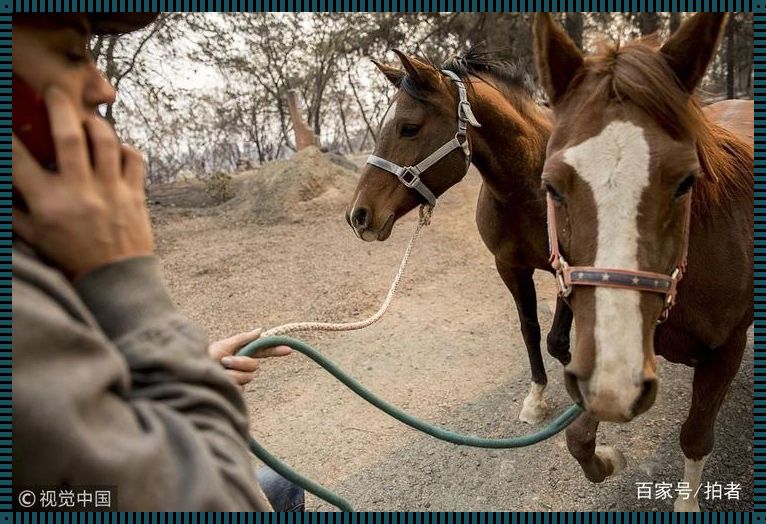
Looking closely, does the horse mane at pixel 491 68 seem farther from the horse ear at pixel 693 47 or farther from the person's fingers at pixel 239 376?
the person's fingers at pixel 239 376

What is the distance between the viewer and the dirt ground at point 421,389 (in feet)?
9.09

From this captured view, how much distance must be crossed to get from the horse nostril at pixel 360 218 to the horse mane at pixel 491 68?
3.33ft

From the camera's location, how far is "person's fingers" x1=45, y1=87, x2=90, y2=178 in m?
0.61

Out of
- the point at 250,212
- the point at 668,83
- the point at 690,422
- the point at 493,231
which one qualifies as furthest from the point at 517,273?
the point at 250,212

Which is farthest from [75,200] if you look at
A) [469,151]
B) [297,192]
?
[297,192]

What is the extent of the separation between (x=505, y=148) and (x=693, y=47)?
1.30 metres

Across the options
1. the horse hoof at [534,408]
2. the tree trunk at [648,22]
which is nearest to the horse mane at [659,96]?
the horse hoof at [534,408]

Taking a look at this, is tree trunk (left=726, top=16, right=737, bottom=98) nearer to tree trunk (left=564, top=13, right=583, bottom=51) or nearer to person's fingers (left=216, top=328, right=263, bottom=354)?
tree trunk (left=564, top=13, right=583, bottom=51)

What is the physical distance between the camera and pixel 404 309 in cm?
533

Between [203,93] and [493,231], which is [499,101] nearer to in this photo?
[493,231]

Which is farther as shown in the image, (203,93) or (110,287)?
(203,93)

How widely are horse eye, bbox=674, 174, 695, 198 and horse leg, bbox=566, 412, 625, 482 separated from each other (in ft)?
3.27

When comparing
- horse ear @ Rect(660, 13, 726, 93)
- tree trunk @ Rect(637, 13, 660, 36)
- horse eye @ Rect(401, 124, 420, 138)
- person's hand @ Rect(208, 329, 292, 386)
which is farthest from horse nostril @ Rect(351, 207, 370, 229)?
tree trunk @ Rect(637, 13, 660, 36)

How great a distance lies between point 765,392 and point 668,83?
4.68 feet
